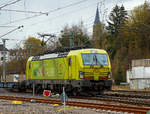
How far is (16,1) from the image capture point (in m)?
19.1

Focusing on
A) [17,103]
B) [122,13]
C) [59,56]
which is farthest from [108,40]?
[17,103]

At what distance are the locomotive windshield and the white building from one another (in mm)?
15800

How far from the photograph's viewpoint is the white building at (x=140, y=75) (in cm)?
3425

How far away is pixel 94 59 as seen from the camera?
63.7 feet

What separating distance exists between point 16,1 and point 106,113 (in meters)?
11.2

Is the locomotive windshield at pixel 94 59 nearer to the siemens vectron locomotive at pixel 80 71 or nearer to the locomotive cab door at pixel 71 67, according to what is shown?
the siemens vectron locomotive at pixel 80 71

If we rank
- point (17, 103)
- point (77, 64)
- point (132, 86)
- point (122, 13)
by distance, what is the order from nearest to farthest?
point (17, 103)
point (77, 64)
point (132, 86)
point (122, 13)

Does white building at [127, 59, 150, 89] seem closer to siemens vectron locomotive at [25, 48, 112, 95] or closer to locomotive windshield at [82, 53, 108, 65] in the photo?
siemens vectron locomotive at [25, 48, 112, 95]

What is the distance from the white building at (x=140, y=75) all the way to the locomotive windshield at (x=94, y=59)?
15800 millimetres

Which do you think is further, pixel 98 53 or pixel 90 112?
pixel 98 53

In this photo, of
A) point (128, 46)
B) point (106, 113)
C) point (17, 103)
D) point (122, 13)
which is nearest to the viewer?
point (106, 113)

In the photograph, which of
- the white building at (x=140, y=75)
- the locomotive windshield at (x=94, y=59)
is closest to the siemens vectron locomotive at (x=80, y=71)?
the locomotive windshield at (x=94, y=59)

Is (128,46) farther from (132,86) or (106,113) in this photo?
(106,113)

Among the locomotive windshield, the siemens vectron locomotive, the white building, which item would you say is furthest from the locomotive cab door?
the white building
